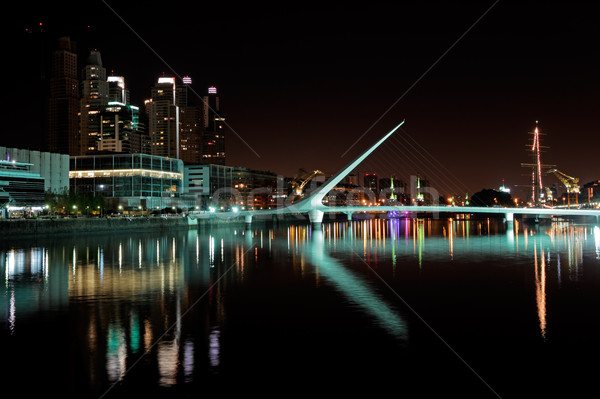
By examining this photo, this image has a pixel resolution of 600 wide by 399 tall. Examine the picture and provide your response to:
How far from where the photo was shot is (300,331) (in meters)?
11.1

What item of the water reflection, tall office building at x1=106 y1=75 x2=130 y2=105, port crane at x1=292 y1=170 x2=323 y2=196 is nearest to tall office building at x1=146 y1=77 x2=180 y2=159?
tall office building at x1=106 y1=75 x2=130 y2=105

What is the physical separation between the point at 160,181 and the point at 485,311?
84578mm

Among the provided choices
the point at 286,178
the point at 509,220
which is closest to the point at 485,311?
the point at 509,220

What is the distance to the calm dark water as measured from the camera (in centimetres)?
812

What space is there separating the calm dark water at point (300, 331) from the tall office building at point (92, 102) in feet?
439

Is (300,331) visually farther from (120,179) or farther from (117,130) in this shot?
(117,130)

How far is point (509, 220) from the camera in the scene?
221ft

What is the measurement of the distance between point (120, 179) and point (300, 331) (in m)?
80.7

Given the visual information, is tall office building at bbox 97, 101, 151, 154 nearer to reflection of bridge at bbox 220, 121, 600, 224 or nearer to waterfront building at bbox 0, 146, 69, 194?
waterfront building at bbox 0, 146, 69, 194

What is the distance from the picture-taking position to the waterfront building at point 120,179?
3386 inches

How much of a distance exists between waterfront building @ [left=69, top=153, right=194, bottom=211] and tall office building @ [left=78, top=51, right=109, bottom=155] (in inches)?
2350

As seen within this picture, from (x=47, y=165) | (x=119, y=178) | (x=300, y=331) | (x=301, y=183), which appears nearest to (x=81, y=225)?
(x=47, y=165)

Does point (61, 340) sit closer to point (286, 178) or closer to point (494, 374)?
point (494, 374)

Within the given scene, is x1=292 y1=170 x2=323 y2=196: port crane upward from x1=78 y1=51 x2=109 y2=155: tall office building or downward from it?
downward
